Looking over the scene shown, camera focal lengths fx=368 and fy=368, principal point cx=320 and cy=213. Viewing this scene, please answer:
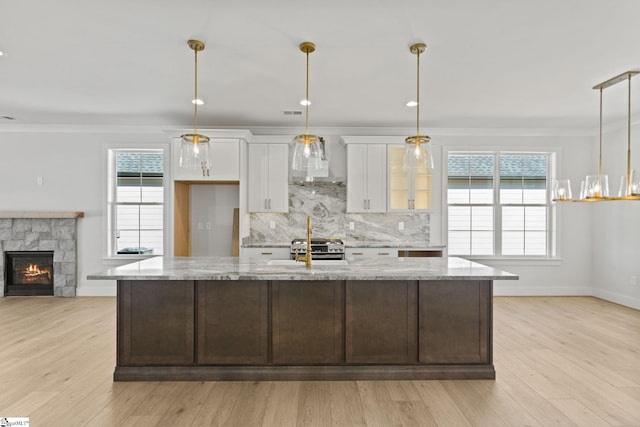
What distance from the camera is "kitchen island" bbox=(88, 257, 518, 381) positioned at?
288 cm

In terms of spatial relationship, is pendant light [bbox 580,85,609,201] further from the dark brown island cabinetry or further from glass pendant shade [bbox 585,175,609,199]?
the dark brown island cabinetry

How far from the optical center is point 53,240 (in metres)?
5.66

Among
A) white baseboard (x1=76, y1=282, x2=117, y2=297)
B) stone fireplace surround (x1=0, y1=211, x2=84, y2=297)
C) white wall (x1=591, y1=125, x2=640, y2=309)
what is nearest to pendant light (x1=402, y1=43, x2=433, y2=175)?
white wall (x1=591, y1=125, x2=640, y2=309)

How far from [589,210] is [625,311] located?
168cm

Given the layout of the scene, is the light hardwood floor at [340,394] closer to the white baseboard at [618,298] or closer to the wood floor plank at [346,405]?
the wood floor plank at [346,405]

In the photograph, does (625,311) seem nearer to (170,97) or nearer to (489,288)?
(489,288)

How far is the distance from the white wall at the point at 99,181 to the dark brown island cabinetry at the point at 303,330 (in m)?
3.24

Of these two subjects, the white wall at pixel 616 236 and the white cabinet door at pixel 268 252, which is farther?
the white cabinet door at pixel 268 252

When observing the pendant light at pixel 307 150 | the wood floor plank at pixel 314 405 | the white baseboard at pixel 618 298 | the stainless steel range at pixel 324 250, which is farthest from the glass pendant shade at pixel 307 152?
the white baseboard at pixel 618 298

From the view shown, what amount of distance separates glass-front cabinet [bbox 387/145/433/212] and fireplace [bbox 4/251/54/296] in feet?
17.5

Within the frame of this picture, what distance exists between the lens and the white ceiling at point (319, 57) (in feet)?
8.20

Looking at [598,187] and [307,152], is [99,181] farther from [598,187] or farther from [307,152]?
[598,187]

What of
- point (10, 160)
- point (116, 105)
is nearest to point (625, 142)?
point (116, 105)

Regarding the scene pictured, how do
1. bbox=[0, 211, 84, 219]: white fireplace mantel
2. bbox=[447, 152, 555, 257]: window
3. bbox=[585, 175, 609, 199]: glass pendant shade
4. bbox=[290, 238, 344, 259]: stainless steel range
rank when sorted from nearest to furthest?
1. bbox=[585, 175, 609, 199]: glass pendant shade
2. bbox=[290, 238, 344, 259]: stainless steel range
3. bbox=[0, 211, 84, 219]: white fireplace mantel
4. bbox=[447, 152, 555, 257]: window
